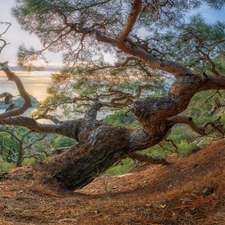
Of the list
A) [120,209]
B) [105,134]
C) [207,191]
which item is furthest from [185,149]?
[120,209]

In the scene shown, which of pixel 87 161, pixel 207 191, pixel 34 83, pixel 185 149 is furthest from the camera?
pixel 185 149

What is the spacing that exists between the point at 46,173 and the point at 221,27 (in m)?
3.39

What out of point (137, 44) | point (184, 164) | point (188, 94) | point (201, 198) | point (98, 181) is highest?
point (137, 44)

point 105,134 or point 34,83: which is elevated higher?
point 34,83

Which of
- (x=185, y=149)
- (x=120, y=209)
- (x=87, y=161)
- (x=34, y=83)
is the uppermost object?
(x=34, y=83)

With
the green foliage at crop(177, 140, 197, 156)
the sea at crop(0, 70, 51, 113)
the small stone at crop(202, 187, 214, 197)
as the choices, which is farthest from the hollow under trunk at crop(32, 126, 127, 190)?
the green foliage at crop(177, 140, 197, 156)

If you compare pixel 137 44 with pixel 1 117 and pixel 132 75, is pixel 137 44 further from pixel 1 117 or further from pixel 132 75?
pixel 1 117

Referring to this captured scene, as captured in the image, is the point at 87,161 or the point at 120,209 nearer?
the point at 120,209

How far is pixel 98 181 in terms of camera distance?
616 cm

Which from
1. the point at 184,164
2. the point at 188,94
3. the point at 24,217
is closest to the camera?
the point at 24,217

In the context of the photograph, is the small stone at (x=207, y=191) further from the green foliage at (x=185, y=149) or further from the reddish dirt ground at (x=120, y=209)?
the green foliage at (x=185, y=149)

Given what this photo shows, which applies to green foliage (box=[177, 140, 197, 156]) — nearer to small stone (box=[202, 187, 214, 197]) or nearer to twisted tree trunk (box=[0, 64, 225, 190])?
twisted tree trunk (box=[0, 64, 225, 190])

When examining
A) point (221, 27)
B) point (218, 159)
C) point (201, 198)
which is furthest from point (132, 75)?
point (201, 198)

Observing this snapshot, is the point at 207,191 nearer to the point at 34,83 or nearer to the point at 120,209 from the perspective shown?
the point at 120,209
